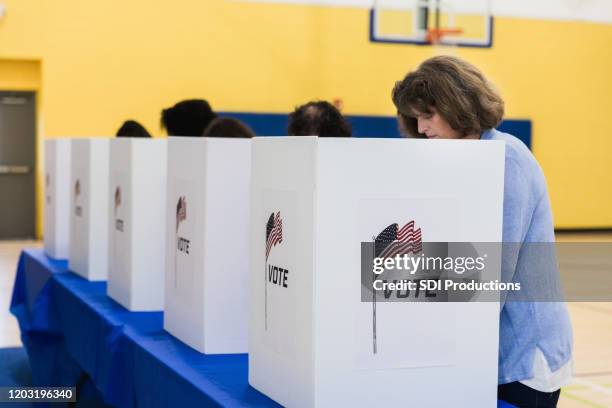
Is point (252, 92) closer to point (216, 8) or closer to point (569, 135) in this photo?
point (216, 8)

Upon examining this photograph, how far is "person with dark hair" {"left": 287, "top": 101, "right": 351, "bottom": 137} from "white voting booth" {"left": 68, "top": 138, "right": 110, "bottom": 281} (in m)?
0.54

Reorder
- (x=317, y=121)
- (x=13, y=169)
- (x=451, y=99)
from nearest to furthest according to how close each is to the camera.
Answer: (x=451, y=99), (x=317, y=121), (x=13, y=169)

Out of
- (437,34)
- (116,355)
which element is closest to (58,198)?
(116,355)

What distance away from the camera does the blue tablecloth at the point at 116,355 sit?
4.43 feet

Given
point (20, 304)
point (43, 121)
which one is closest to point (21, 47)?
point (43, 121)

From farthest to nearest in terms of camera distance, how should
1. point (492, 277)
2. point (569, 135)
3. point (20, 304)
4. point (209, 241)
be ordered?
1. point (569, 135)
2. point (20, 304)
3. point (209, 241)
4. point (492, 277)

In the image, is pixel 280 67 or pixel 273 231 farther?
pixel 280 67

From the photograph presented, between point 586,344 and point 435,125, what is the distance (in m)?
4.02

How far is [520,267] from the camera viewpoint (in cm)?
135

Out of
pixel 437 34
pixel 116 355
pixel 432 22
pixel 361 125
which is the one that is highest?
pixel 432 22

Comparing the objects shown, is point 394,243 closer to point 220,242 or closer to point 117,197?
point 220,242

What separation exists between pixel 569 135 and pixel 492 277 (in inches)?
418

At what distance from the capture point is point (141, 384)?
63.8 inches

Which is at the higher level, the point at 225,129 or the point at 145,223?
the point at 225,129
